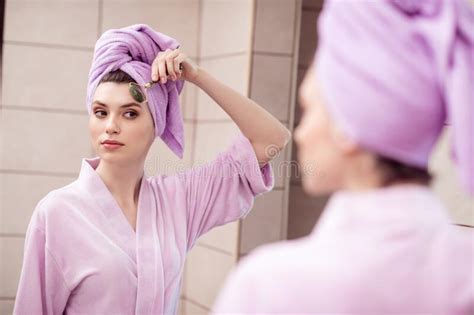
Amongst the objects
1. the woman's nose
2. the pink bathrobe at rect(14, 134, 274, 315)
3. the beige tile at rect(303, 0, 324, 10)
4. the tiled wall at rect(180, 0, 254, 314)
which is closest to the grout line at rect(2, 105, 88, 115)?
the tiled wall at rect(180, 0, 254, 314)

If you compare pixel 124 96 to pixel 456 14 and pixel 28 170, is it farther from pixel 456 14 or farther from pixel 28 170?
pixel 28 170

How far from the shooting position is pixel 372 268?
77 centimetres

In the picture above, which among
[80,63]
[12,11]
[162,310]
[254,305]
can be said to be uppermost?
[12,11]

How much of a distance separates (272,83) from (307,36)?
0.26 m

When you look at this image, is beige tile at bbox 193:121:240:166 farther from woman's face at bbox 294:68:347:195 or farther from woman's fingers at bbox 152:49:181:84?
woman's face at bbox 294:68:347:195

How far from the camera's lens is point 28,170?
3.11 metres

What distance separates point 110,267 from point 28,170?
159 cm

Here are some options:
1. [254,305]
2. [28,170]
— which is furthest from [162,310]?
[28,170]

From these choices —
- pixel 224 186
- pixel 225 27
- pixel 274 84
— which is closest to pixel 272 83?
pixel 274 84

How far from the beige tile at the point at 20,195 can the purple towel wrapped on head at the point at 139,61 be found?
4.73 feet

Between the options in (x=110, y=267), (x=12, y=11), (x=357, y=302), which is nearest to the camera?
(x=357, y=302)

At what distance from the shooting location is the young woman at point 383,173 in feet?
2.52

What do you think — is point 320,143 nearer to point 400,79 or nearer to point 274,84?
point 400,79

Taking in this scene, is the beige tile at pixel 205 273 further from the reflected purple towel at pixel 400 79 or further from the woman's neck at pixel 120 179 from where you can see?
the reflected purple towel at pixel 400 79
